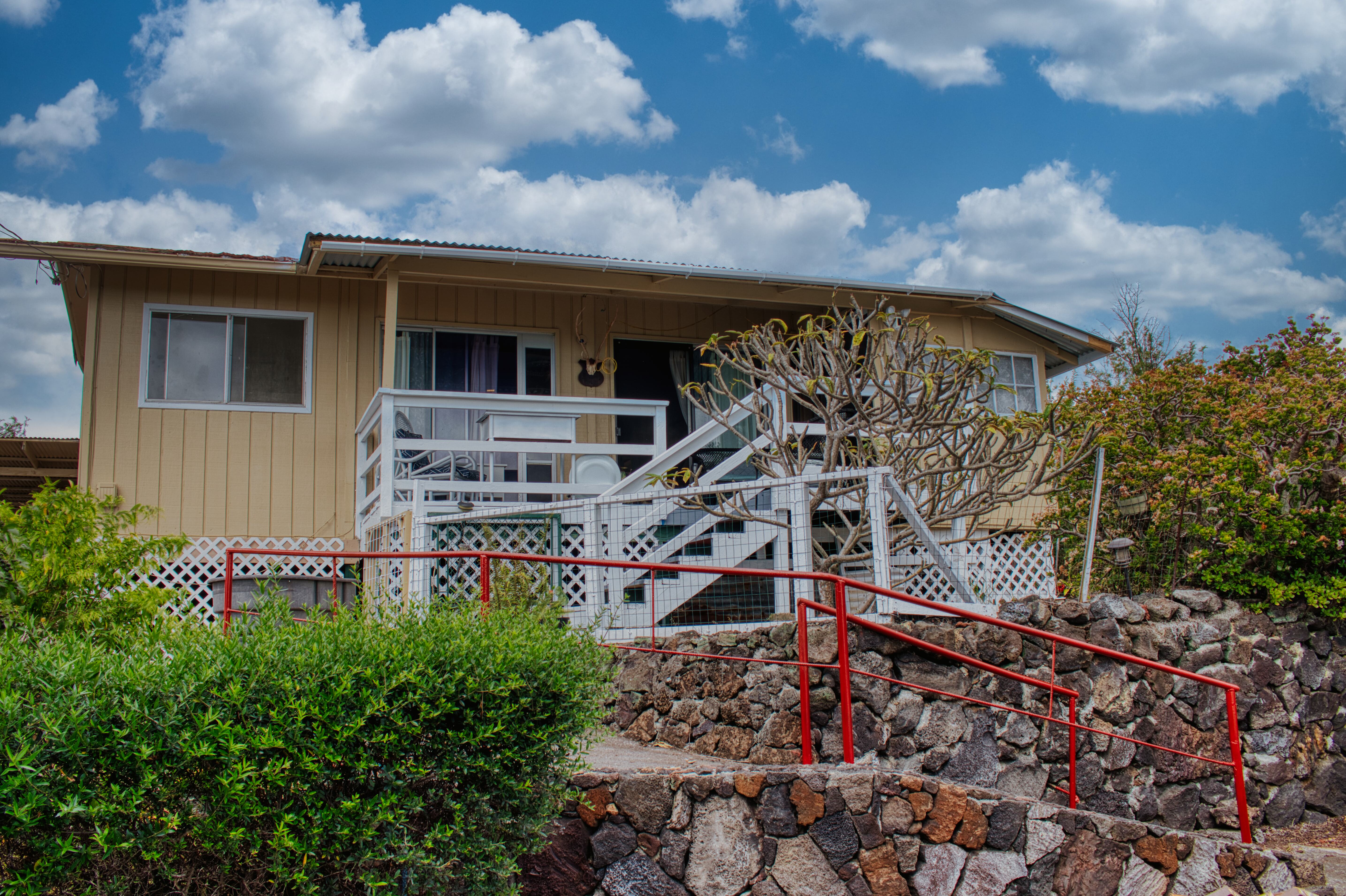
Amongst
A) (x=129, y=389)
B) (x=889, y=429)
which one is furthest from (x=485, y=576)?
(x=129, y=389)

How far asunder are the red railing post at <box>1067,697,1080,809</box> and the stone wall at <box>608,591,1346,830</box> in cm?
27

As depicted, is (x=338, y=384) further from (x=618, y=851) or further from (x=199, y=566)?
(x=618, y=851)

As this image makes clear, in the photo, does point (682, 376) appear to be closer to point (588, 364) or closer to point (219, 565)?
point (588, 364)

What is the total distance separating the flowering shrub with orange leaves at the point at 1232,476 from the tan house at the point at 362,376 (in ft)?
8.47

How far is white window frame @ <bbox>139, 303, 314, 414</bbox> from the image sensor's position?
1098cm

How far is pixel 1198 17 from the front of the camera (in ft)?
55.4

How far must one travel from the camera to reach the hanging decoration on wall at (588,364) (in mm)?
12648

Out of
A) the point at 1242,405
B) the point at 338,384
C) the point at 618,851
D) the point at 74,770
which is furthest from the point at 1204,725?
the point at 338,384

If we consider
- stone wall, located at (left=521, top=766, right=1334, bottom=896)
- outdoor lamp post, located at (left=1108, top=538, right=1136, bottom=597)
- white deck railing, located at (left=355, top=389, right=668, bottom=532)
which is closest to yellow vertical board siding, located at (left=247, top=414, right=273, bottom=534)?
white deck railing, located at (left=355, top=389, right=668, bottom=532)

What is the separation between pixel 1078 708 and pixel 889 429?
283cm

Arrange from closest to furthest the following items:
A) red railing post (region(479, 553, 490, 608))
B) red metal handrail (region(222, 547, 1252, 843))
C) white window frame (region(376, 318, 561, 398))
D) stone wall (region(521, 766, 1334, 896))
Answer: stone wall (region(521, 766, 1334, 896)) → red metal handrail (region(222, 547, 1252, 843)) → red railing post (region(479, 553, 490, 608)) → white window frame (region(376, 318, 561, 398))

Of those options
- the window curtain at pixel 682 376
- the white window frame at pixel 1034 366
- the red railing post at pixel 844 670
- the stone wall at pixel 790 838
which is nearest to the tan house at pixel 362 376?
the window curtain at pixel 682 376

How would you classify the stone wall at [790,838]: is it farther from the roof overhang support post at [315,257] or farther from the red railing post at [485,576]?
the roof overhang support post at [315,257]

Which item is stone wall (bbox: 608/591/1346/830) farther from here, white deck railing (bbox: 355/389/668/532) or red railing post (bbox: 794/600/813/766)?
white deck railing (bbox: 355/389/668/532)
